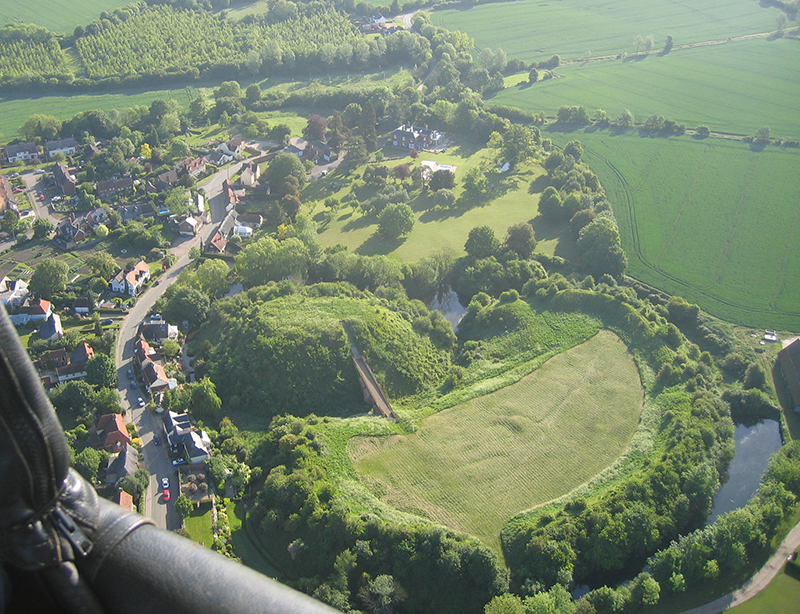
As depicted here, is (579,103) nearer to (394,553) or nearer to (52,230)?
(52,230)

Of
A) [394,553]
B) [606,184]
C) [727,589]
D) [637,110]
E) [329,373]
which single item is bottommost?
[727,589]

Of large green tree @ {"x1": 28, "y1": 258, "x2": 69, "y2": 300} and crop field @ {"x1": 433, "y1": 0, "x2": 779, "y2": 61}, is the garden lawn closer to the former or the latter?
large green tree @ {"x1": 28, "y1": 258, "x2": 69, "y2": 300}

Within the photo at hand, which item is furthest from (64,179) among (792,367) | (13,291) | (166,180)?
(792,367)

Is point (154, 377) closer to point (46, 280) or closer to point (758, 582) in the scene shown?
point (46, 280)

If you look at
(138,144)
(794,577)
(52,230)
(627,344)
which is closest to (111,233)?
(52,230)

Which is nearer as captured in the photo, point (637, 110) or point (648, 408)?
point (648, 408)

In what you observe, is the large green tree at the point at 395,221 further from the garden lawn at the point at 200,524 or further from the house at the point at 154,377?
the garden lawn at the point at 200,524
